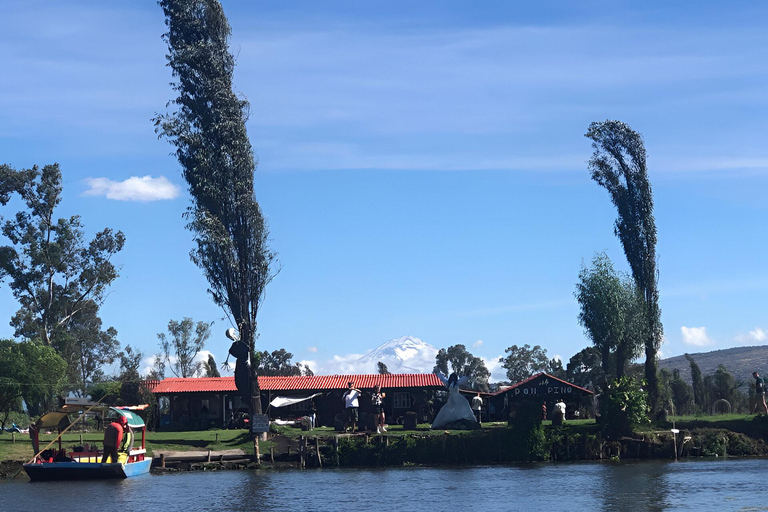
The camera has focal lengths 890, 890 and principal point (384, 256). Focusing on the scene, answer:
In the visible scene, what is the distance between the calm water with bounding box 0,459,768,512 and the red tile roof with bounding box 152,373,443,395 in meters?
15.2

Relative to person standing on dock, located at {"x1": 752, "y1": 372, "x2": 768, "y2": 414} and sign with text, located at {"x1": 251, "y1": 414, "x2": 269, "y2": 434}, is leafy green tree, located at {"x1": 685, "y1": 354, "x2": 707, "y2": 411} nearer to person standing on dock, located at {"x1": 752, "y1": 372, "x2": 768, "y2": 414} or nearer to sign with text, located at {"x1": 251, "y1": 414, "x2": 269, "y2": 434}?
person standing on dock, located at {"x1": 752, "y1": 372, "x2": 768, "y2": 414}

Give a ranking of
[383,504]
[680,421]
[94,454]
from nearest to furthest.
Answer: [383,504]
[94,454]
[680,421]

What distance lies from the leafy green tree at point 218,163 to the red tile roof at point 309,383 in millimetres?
8476

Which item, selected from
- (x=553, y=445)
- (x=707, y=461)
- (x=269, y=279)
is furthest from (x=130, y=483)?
(x=707, y=461)

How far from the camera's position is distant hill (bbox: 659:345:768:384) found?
523 ft

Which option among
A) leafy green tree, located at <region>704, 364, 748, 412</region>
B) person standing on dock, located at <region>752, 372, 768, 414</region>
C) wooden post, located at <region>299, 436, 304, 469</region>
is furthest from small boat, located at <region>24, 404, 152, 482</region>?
leafy green tree, located at <region>704, 364, 748, 412</region>

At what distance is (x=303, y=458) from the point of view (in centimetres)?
5044

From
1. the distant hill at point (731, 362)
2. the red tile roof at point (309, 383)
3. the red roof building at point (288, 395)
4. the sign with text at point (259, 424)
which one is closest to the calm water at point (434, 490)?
the sign with text at point (259, 424)

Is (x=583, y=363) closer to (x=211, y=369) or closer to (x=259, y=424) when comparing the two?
(x=211, y=369)

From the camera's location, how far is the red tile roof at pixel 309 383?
6322 cm

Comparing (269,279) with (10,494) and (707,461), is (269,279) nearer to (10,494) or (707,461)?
(10,494)

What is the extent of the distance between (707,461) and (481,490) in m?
16.9

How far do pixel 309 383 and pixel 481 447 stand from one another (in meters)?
18.3

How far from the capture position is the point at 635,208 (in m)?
63.7
